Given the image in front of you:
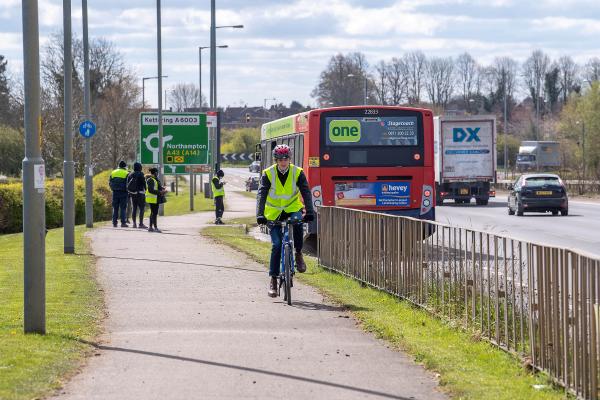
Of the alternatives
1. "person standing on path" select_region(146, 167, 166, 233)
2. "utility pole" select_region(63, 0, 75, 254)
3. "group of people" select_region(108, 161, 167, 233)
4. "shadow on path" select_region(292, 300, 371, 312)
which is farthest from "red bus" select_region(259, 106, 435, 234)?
"shadow on path" select_region(292, 300, 371, 312)

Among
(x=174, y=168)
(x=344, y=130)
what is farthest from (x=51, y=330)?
(x=174, y=168)

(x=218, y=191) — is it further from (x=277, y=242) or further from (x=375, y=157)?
(x=277, y=242)

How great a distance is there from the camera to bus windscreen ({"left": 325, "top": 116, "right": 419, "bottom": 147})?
2438 cm

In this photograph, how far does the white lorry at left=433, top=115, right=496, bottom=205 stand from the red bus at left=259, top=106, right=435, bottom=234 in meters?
26.6

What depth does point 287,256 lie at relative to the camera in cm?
1359

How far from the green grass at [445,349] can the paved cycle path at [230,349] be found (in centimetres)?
17

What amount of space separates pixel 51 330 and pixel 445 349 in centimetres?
364

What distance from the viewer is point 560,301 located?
8.33 metres

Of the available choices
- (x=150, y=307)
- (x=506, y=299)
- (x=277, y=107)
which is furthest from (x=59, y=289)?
(x=277, y=107)

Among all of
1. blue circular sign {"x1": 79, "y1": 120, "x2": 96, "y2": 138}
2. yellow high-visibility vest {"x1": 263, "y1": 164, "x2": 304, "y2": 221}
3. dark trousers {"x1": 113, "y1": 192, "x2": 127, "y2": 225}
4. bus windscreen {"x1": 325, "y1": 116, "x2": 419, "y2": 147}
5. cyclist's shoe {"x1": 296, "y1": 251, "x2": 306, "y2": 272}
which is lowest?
cyclist's shoe {"x1": 296, "y1": 251, "x2": 306, "y2": 272}

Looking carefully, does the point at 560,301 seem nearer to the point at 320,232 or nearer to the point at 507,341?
the point at 507,341

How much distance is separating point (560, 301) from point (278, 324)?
3.99 metres

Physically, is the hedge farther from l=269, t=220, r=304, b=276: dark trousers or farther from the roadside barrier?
l=269, t=220, r=304, b=276: dark trousers

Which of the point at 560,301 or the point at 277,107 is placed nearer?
the point at 560,301
